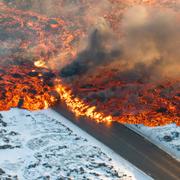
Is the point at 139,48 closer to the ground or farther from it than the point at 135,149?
farther from it

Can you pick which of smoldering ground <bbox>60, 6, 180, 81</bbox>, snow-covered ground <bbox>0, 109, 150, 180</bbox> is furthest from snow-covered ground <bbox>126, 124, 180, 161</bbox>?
smoldering ground <bbox>60, 6, 180, 81</bbox>

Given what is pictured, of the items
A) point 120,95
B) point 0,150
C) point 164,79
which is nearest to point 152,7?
point 164,79

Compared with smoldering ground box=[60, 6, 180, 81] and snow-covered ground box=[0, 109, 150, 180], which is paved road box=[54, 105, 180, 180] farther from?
smoldering ground box=[60, 6, 180, 81]

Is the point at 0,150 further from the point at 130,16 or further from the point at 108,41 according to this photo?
the point at 130,16

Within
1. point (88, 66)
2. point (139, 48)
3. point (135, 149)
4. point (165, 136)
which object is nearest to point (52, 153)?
point (135, 149)

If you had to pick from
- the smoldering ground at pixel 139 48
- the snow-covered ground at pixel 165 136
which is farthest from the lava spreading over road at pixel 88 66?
the snow-covered ground at pixel 165 136

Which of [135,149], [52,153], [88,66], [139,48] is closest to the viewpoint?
[52,153]

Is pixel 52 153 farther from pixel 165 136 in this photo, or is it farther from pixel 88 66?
pixel 88 66

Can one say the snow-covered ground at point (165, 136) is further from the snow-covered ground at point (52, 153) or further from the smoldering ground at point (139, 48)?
the smoldering ground at point (139, 48)
